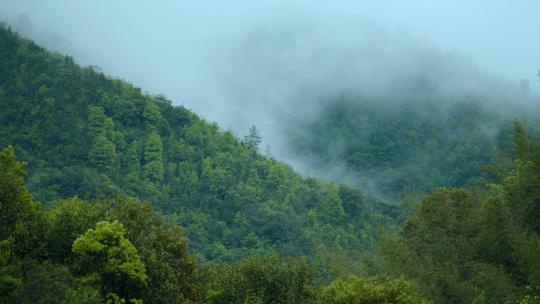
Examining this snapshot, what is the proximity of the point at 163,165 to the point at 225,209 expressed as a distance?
1070cm

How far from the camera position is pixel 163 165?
106 meters

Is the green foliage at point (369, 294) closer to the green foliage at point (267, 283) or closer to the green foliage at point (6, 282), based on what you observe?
the green foliage at point (267, 283)

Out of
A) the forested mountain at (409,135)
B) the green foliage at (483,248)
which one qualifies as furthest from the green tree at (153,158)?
the green foliage at (483,248)

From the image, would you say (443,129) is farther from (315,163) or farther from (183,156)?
(183,156)

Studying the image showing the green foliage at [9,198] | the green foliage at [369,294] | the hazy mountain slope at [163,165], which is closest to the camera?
the green foliage at [369,294]

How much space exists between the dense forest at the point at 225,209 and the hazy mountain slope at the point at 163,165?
25 centimetres

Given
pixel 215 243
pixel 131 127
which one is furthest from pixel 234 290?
pixel 131 127

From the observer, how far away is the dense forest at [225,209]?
30.3 metres

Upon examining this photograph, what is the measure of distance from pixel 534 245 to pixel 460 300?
519 cm

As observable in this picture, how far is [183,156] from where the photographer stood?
109 meters

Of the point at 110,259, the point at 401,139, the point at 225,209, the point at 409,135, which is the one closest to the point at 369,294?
the point at 110,259

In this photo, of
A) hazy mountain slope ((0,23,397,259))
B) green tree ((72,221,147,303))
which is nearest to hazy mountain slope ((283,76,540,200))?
hazy mountain slope ((0,23,397,259))

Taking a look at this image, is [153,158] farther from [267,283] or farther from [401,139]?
[267,283]

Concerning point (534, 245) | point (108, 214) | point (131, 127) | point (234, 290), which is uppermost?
point (131, 127)
